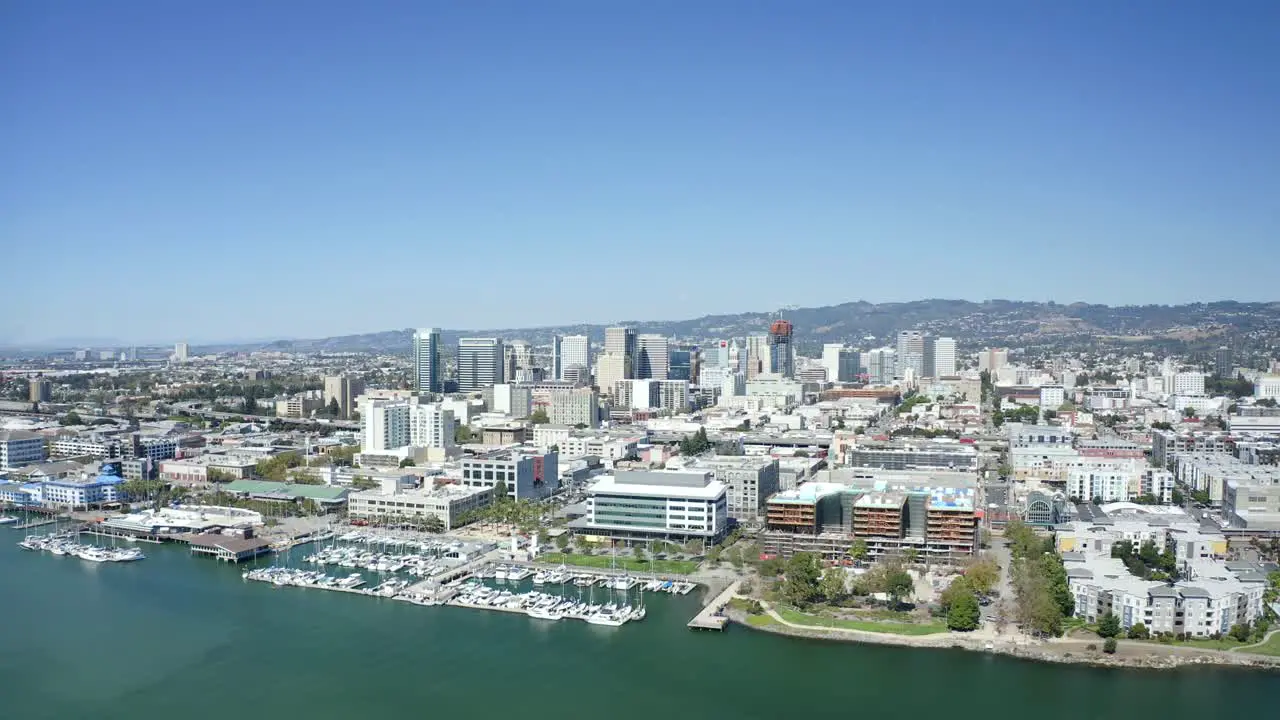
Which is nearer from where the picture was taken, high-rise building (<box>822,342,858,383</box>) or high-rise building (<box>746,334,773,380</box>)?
high-rise building (<box>746,334,773,380</box>)

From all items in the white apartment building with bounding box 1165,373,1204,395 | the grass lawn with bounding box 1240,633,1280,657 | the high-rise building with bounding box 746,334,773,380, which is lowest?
the grass lawn with bounding box 1240,633,1280,657

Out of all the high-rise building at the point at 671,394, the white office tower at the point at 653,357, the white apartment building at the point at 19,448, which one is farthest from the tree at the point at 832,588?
the white office tower at the point at 653,357

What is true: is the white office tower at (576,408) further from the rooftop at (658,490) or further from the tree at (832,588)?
the tree at (832,588)

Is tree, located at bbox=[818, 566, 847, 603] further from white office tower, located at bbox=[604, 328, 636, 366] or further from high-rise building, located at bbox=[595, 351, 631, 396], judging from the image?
white office tower, located at bbox=[604, 328, 636, 366]

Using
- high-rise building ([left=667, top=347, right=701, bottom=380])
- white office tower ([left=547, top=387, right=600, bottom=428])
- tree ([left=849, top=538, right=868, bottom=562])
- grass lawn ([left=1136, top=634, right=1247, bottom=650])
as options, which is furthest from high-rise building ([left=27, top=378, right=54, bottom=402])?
grass lawn ([left=1136, top=634, right=1247, bottom=650])

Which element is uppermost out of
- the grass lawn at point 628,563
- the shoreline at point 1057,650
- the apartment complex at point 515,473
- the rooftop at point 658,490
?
the rooftop at point 658,490
